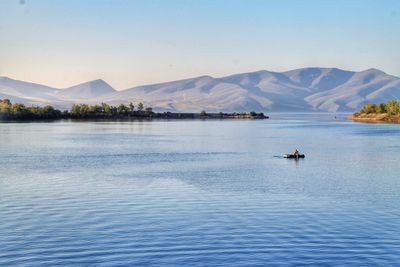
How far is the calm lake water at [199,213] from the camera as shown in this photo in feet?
84.9

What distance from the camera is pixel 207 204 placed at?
38.4 meters

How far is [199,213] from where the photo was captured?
35188 mm

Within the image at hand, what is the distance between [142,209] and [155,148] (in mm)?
56420

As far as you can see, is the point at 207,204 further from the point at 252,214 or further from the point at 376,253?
the point at 376,253

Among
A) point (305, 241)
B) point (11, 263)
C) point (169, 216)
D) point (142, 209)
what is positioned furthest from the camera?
point (142, 209)

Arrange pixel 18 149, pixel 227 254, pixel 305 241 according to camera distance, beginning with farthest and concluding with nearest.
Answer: pixel 18 149, pixel 305 241, pixel 227 254

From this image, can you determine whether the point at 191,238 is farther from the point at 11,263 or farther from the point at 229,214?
the point at 11,263

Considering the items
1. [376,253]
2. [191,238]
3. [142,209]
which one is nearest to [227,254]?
[191,238]

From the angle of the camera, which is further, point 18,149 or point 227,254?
point 18,149

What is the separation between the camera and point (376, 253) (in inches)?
1033

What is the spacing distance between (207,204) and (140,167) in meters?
25.5

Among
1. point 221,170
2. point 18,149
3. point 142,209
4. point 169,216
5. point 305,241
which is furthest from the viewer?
point 18,149

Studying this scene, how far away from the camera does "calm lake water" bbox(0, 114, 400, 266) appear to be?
25891mm

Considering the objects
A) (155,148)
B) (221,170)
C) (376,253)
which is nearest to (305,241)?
(376,253)
